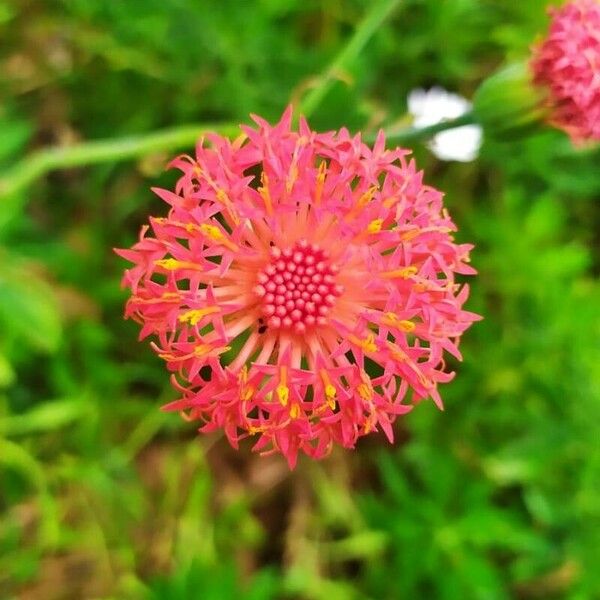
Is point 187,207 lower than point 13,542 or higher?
higher

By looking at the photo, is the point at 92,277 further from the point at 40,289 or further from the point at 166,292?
the point at 166,292

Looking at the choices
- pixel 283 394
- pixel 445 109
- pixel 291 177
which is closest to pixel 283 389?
pixel 283 394

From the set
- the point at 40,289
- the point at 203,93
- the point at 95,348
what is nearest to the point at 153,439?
the point at 95,348

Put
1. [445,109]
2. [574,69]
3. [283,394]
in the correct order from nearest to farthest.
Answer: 1. [283,394]
2. [574,69]
3. [445,109]

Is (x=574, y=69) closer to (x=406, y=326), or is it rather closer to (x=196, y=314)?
(x=406, y=326)

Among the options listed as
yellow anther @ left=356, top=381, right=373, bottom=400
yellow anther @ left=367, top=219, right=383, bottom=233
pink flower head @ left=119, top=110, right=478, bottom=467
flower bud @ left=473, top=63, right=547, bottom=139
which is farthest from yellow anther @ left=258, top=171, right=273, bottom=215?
flower bud @ left=473, top=63, right=547, bottom=139

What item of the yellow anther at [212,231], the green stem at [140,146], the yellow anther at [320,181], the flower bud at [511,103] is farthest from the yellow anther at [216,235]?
the flower bud at [511,103]
